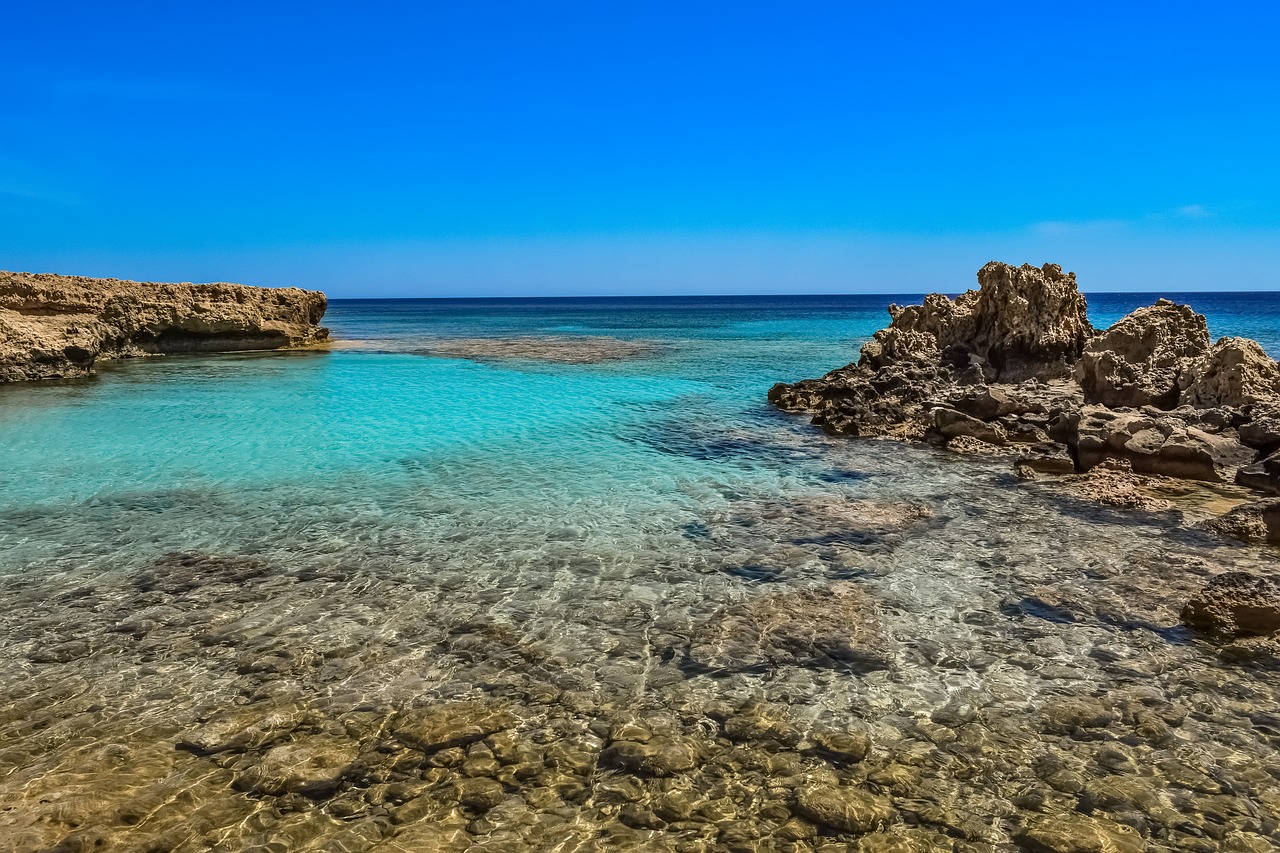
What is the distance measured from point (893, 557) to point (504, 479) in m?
5.85

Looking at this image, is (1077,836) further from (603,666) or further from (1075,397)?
(1075,397)

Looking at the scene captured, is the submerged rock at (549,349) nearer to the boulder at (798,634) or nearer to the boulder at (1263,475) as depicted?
the boulder at (1263,475)

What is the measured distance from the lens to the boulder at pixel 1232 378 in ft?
44.6

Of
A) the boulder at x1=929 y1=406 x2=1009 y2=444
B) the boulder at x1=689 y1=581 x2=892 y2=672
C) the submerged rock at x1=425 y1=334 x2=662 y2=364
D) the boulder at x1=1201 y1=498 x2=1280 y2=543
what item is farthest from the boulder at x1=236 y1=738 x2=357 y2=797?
the submerged rock at x1=425 y1=334 x2=662 y2=364

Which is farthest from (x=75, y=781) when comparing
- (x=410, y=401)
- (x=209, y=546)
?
(x=410, y=401)

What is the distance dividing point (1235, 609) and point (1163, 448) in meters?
6.03

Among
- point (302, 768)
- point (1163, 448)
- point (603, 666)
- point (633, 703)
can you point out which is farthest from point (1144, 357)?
point (302, 768)

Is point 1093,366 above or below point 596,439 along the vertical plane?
above

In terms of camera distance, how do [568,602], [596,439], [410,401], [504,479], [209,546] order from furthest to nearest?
[410,401] → [596,439] → [504,479] → [209,546] → [568,602]

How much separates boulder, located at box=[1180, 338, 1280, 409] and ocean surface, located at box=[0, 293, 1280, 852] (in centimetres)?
480

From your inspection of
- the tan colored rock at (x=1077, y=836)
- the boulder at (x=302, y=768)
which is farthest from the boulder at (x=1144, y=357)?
the boulder at (x=302, y=768)

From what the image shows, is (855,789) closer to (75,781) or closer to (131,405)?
(75,781)

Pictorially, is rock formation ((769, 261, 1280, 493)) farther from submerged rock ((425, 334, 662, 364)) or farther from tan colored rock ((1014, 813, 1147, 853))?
submerged rock ((425, 334, 662, 364))

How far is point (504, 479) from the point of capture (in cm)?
1155
